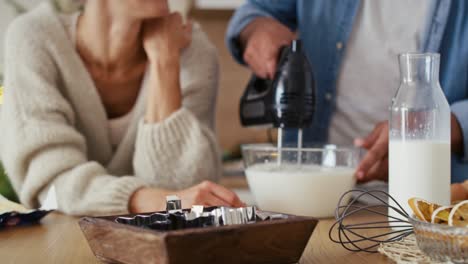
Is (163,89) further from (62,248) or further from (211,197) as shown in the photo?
(62,248)

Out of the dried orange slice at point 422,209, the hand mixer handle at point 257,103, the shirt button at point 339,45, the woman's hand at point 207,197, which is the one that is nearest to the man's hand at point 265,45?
the hand mixer handle at point 257,103

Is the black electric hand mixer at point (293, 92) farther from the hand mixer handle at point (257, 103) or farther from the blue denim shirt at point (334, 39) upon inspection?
the blue denim shirt at point (334, 39)

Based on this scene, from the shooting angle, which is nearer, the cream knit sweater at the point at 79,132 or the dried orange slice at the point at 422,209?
the dried orange slice at the point at 422,209

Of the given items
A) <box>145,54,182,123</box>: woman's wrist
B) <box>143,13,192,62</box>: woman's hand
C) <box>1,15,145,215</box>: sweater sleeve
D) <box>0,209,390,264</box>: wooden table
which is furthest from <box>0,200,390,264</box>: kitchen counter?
<box>143,13,192,62</box>: woman's hand

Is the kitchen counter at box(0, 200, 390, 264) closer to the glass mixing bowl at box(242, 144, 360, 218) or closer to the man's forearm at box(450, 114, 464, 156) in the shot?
the glass mixing bowl at box(242, 144, 360, 218)

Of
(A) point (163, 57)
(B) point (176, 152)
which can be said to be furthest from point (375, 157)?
(A) point (163, 57)

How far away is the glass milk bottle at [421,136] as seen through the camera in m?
0.88

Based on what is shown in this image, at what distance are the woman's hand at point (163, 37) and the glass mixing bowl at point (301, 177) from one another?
1.29 ft

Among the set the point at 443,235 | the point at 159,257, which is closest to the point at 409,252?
the point at 443,235

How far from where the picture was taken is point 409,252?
29.1 inches

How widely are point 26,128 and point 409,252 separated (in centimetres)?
85

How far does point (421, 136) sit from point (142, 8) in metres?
0.75

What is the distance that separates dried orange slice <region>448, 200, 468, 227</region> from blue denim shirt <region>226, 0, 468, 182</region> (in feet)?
2.39

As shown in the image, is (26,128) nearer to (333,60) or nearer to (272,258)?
(272,258)
